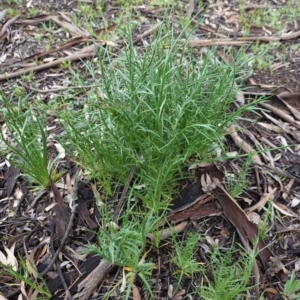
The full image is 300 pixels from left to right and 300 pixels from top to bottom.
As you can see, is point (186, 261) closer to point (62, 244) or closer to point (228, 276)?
point (228, 276)

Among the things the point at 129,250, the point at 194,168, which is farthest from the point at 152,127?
the point at 129,250

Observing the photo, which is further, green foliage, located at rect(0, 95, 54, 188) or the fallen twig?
the fallen twig

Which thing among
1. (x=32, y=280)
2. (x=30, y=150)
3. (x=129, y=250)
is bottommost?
(x=32, y=280)

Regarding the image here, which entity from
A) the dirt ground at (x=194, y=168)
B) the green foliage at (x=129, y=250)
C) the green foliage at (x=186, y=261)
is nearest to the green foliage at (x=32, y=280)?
the dirt ground at (x=194, y=168)

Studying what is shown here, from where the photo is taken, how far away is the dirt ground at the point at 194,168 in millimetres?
1630

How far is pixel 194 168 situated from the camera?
74.4 inches

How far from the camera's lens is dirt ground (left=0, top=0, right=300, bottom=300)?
5.35 feet

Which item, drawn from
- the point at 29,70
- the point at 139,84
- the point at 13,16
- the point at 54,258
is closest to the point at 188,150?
the point at 139,84

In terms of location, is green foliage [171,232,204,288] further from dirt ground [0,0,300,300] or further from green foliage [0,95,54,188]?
green foliage [0,95,54,188]

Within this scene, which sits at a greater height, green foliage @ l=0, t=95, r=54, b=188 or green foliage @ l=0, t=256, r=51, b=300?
green foliage @ l=0, t=95, r=54, b=188

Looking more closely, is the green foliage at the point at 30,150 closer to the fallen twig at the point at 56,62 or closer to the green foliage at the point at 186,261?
the green foliage at the point at 186,261

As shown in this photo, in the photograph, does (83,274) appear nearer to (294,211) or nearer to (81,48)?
(294,211)

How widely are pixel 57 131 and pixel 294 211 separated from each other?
4.01 feet

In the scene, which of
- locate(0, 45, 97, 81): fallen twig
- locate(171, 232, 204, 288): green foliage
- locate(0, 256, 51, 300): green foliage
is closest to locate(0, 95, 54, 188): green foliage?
locate(0, 256, 51, 300): green foliage
